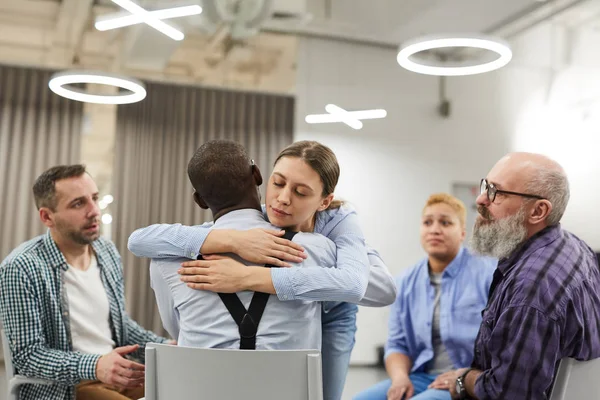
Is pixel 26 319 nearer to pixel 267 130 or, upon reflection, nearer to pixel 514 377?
pixel 514 377

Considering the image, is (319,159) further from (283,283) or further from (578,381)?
(578,381)

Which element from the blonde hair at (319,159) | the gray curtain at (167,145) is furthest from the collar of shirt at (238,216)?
the gray curtain at (167,145)

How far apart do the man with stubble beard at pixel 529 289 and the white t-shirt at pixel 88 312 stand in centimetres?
138

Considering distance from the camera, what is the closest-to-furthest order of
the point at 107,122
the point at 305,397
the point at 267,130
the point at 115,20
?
1. the point at 305,397
2. the point at 115,20
3. the point at 107,122
4. the point at 267,130

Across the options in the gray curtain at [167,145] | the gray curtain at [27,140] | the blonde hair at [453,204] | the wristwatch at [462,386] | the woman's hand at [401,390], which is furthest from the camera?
the gray curtain at [167,145]

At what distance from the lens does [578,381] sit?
1.69m

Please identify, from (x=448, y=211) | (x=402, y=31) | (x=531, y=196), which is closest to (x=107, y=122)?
(x=402, y=31)

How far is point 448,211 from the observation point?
308 centimetres

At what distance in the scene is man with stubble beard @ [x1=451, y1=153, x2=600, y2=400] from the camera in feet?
5.55

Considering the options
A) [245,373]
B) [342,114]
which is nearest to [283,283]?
[245,373]

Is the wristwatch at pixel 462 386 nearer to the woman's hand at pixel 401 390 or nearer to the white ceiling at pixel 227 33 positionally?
the woman's hand at pixel 401 390

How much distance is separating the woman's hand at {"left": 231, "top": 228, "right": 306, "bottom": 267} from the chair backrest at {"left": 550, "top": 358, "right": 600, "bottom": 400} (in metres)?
0.82

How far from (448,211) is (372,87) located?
Result: 4045 mm

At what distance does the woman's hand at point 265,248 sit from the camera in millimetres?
1449
